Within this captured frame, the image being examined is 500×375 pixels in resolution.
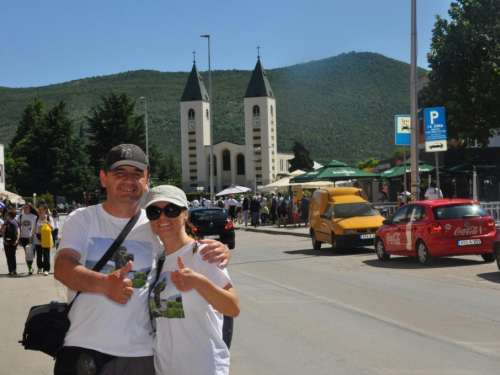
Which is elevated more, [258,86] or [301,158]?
[258,86]

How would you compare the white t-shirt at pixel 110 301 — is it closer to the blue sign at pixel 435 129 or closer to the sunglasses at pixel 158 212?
the sunglasses at pixel 158 212

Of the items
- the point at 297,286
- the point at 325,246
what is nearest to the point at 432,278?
the point at 297,286

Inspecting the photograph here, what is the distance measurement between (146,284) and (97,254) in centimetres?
28

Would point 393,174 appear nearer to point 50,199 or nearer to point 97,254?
point 97,254

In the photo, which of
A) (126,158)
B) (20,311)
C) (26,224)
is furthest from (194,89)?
(126,158)

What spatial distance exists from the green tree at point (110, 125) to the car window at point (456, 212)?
89.3 metres

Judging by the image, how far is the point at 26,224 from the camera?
740 inches

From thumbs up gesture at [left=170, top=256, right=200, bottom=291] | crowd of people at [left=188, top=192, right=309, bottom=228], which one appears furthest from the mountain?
thumbs up gesture at [left=170, top=256, right=200, bottom=291]

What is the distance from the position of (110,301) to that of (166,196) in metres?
0.57

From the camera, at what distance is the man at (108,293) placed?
3393mm

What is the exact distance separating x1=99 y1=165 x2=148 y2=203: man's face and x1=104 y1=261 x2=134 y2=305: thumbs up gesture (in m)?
0.55

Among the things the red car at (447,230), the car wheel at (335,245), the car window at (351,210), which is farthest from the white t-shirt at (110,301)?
the car window at (351,210)

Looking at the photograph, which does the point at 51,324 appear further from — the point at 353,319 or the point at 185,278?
the point at 353,319

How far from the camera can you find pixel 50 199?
7075 centimetres
